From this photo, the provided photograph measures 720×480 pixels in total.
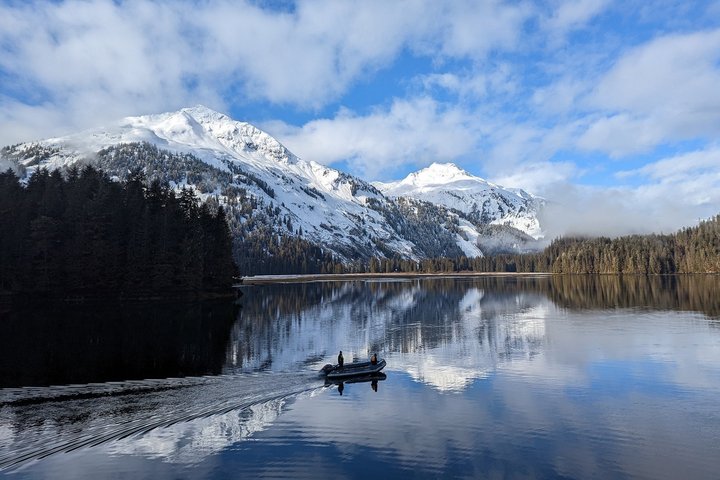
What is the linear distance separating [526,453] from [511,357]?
31.5 meters

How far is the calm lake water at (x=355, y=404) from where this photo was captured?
89.0 ft

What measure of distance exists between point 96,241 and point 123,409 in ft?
284

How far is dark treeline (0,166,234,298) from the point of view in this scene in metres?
106

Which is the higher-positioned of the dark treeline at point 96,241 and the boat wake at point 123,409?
the dark treeline at point 96,241

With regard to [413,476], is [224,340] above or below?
above

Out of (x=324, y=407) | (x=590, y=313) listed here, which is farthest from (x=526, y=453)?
(x=590, y=313)

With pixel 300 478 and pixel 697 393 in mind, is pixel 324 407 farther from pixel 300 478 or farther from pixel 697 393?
Answer: pixel 697 393

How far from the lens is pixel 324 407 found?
38.5 meters

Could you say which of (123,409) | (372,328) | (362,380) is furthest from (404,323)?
(123,409)

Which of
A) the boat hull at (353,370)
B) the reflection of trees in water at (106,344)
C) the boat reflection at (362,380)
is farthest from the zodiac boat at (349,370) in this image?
the reflection of trees in water at (106,344)

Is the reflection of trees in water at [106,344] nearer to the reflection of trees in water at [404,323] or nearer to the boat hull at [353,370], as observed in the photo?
the reflection of trees in water at [404,323]

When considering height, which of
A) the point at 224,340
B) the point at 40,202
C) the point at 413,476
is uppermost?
the point at 40,202

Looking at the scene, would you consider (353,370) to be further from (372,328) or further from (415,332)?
(372,328)

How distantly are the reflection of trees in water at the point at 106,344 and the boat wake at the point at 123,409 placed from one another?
4636 millimetres
